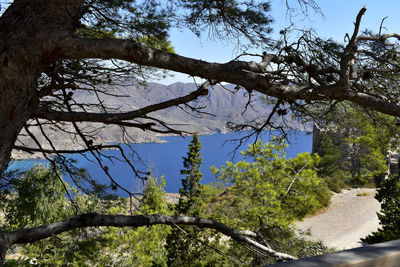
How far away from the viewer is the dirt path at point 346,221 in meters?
11.2

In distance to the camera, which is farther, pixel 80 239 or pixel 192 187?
pixel 192 187

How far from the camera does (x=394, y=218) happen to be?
7215 millimetres

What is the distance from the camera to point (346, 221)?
13.0 metres

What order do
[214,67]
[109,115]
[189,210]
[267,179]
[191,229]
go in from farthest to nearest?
[189,210] → [191,229] → [267,179] → [109,115] → [214,67]

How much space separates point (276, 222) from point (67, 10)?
8.25 meters

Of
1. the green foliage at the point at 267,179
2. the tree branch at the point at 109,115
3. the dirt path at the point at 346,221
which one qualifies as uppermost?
the green foliage at the point at 267,179

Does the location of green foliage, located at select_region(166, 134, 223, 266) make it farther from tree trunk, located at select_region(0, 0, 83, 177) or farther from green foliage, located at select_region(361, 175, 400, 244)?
tree trunk, located at select_region(0, 0, 83, 177)

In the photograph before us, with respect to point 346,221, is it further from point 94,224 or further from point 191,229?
point 94,224

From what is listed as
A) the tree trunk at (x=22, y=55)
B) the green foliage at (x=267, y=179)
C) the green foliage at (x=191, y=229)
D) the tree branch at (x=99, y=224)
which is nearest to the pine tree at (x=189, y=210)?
the green foliage at (x=191, y=229)

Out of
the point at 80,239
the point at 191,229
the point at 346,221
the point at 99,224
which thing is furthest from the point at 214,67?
the point at 346,221

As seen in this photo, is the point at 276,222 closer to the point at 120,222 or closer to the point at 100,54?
the point at 120,222

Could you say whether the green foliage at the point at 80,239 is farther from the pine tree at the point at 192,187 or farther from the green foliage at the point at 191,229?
the pine tree at the point at 192,187

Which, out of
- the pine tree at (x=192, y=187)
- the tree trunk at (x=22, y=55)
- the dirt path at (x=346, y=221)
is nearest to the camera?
the tree trunk at (x=22, y=55)

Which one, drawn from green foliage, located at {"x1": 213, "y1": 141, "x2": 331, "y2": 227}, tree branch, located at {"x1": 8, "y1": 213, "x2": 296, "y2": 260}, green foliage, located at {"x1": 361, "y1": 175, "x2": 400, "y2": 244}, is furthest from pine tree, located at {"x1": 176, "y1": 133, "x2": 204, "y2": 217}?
tree branch, located at {"x1": 8, "y1": 213, "x2": 296, "y2": 260}
